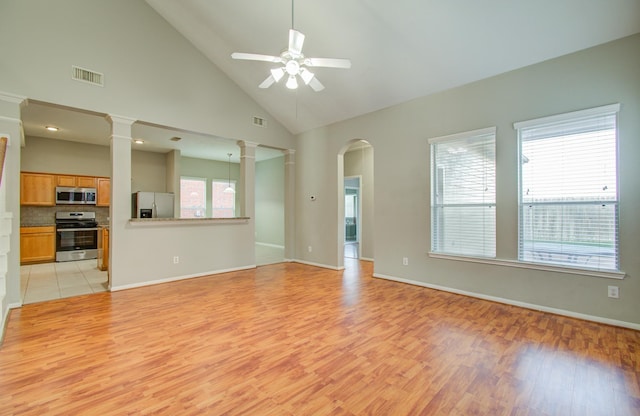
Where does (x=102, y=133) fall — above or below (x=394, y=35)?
below

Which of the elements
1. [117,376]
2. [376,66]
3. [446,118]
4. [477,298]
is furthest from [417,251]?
[117,376]

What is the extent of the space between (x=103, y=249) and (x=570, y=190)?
777cm

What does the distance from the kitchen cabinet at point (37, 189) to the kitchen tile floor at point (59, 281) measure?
1434 mm

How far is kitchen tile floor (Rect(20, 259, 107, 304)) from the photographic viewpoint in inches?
164

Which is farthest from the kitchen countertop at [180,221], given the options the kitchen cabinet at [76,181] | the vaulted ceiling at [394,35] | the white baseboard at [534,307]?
the kitchen cabinet at [76,181]

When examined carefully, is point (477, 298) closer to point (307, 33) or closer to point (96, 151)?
point (307, 33)

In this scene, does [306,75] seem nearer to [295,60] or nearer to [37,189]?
[295,60]

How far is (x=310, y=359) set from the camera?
2.37m

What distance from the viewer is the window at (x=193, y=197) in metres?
9.17

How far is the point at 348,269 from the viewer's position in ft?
19.7

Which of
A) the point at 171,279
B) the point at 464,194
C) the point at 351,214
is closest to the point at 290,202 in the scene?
the point at 171,279

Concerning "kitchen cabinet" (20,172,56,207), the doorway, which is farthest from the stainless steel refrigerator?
the doorway

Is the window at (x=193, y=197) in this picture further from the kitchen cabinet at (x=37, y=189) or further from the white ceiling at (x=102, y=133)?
the kitchen cabinet at (x=37, y=189)

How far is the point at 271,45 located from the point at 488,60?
125 inches
